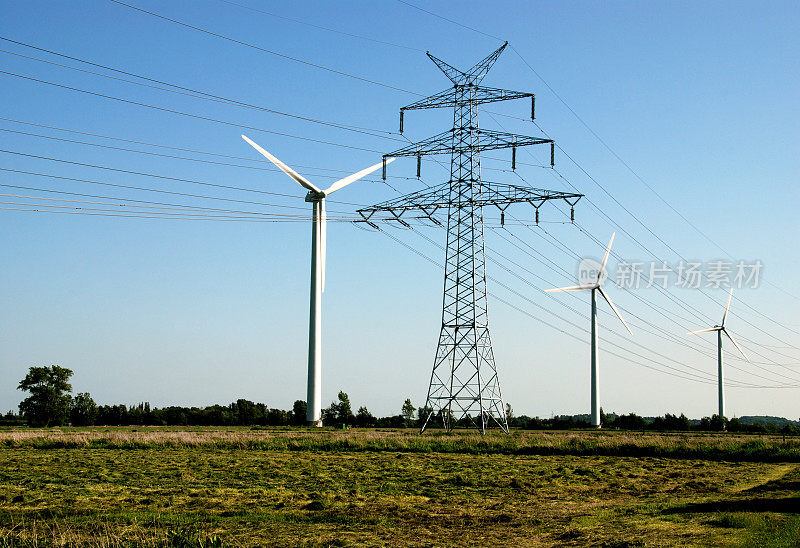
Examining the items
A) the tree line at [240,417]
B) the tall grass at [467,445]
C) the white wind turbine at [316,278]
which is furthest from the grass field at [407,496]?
the tree line at [240,417]

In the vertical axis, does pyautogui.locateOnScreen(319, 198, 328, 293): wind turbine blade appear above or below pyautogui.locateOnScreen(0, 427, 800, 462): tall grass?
above

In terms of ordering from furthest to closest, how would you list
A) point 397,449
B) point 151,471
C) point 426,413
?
1. point 426,413
2. point 397,449
3. point 151,471

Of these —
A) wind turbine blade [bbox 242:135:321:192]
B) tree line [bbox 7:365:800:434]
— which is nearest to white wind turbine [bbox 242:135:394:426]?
wind turbine blade [bbox 242:135:321:192]

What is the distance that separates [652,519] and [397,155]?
4130cm

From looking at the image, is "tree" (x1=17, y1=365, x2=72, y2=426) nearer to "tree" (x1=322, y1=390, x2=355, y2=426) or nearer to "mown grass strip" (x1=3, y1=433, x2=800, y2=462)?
"tree" (x1=322, y1=390, x2=355, y2=426)

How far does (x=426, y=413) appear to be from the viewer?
64188mm

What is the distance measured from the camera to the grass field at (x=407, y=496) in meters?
20.6

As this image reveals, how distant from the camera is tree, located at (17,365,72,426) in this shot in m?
145

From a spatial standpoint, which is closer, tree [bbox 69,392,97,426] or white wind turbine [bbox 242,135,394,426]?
white wind turbine [bbox 242,135,394,426]

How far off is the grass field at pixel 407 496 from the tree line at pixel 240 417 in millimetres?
70397

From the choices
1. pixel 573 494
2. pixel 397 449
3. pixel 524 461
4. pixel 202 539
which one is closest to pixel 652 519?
pixel 573 494

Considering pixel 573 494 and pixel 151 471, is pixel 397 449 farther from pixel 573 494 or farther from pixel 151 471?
pixel 573 494

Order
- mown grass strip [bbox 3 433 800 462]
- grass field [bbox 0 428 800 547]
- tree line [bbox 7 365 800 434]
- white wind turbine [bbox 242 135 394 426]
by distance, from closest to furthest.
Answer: grass field [bbox 0 428 800 547] → mown grass strip [bbox 3 433 800 462] → white wind turbine [bbox 242 135 394 426] → tree line [bbox 7 365 800 434]

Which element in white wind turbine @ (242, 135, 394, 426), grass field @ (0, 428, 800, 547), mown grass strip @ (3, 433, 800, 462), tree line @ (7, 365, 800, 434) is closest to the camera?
grass field @ (0, 428, 800, 547)
